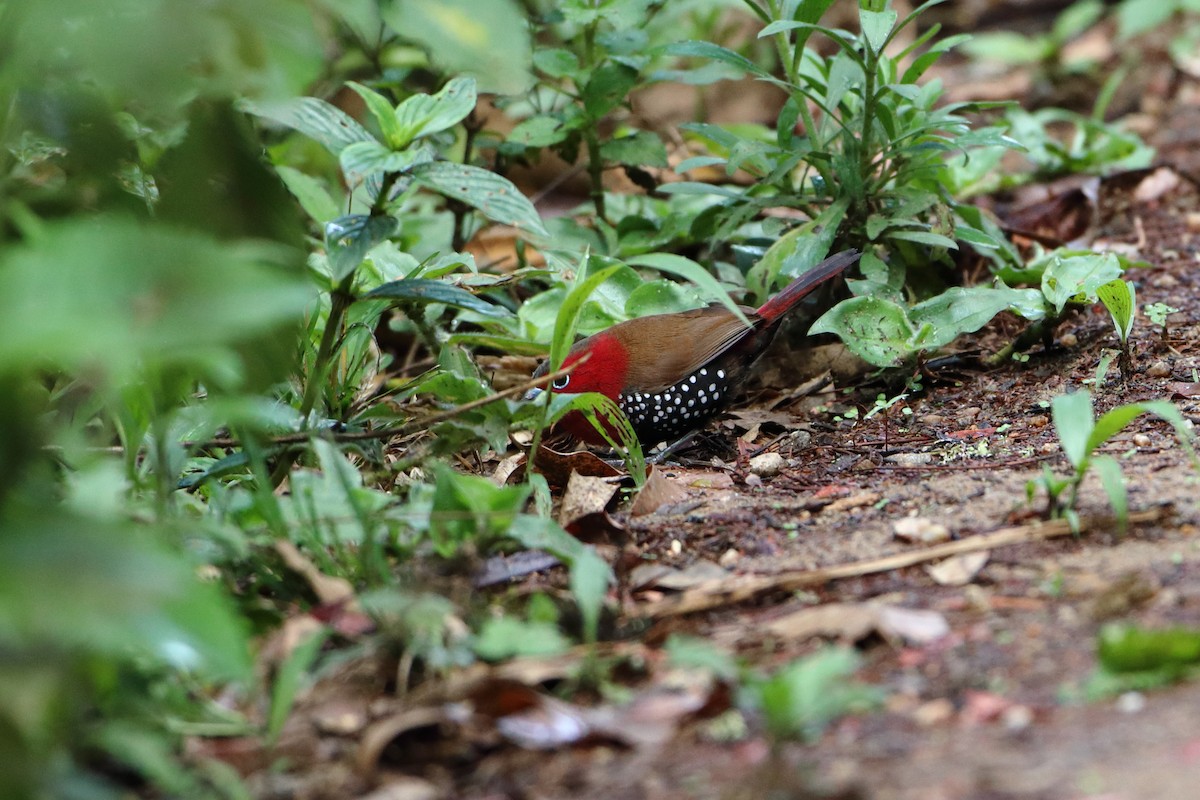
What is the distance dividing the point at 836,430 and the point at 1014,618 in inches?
67.6

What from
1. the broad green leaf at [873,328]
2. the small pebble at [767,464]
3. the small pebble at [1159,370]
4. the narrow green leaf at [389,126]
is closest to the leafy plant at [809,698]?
the narrow green leaf at [389,126]

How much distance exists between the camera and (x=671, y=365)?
418 centimetres

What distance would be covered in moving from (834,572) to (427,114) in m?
1.36

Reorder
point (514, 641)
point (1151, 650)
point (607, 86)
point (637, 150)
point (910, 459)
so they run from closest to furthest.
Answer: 1. point (1151, 650)
2. point (514, 641)
3. point (910, 459)
4. point (607, 86)
5. point (637, 150)

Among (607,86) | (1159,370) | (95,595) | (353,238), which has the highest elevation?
(607,86)

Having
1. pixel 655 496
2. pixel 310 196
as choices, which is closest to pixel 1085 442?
pixel 655 496

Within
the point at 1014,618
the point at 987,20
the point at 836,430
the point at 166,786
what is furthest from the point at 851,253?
the point at 987,20

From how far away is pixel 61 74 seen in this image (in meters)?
2.12

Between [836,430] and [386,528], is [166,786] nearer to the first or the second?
[386,528]

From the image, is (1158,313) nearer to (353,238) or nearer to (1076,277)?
(1076,277)

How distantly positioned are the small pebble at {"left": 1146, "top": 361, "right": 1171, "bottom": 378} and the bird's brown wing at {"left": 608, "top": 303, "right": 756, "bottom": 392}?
1.28m

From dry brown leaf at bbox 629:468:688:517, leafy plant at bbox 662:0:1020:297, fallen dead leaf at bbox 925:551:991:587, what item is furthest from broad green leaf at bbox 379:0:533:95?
leafy plant at bbox 662:0:1020:297

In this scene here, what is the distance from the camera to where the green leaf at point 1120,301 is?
3416mm

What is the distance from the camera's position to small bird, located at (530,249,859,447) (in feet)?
13.4
